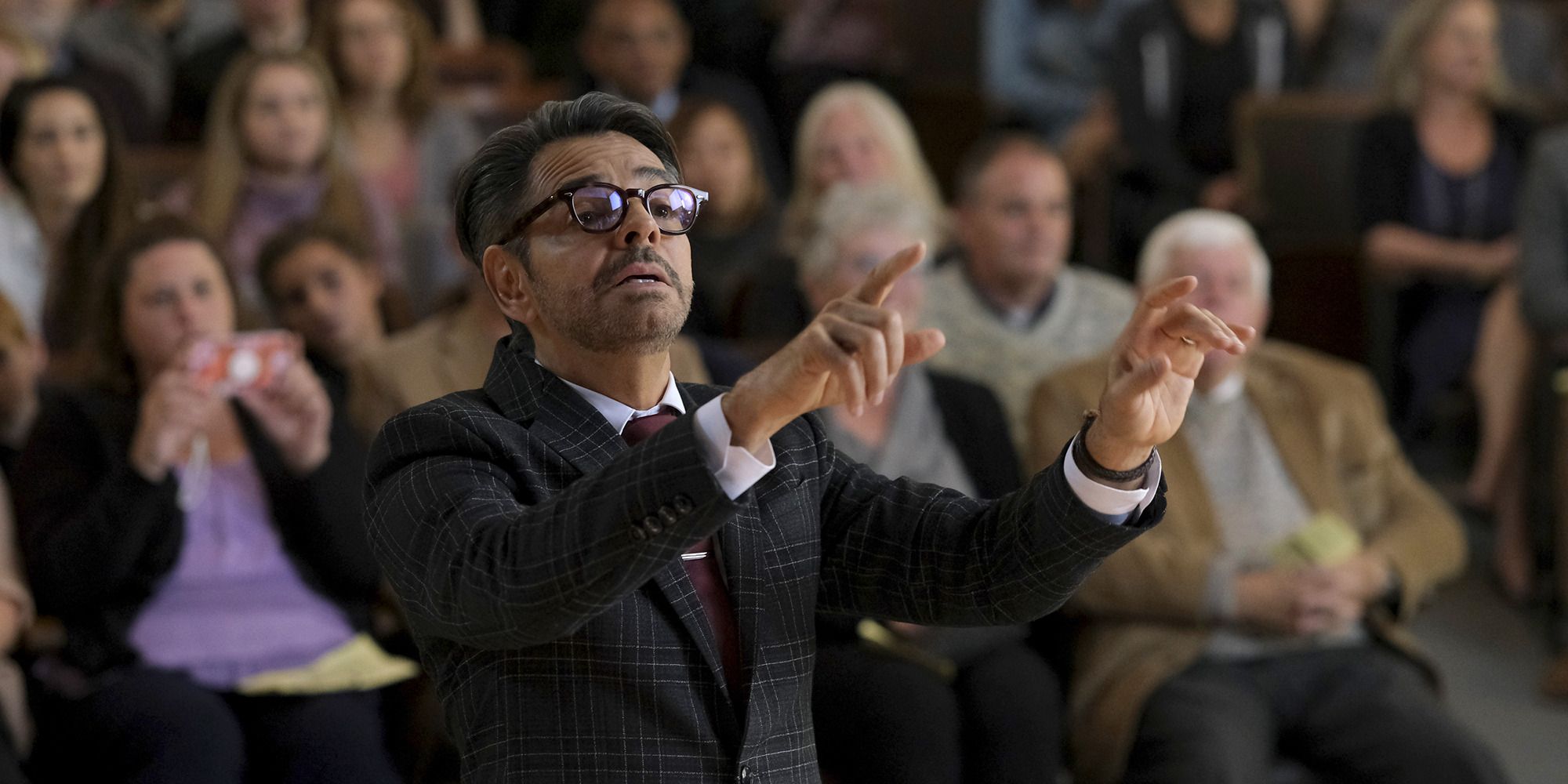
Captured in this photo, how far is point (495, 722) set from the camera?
1.47m

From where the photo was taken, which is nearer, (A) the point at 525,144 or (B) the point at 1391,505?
(A) the point at 525,144

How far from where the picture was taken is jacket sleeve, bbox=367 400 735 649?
4.16 ft

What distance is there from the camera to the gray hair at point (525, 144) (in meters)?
1.54

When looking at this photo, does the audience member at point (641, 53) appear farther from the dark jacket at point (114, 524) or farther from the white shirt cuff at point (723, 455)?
the white shirt cuff at point (723, 455)

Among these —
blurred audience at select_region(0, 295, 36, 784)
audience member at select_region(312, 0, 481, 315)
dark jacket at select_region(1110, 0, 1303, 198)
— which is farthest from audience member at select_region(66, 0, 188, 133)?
dark jacket at select_region(1110, 0, 1303, 198)

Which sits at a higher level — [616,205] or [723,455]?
[616,205]

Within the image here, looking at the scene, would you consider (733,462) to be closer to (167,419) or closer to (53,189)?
(167,419)

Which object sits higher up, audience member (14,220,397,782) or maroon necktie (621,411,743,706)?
maroon necktie (621,411,743,706)

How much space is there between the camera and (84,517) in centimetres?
254

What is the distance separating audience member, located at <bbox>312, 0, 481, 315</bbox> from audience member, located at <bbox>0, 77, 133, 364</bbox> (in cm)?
68

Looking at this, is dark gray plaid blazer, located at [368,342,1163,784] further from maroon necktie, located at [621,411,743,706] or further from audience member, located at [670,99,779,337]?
audience member, located at [670,99,779,337]

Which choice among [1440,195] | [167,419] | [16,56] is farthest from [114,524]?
[1440,195]

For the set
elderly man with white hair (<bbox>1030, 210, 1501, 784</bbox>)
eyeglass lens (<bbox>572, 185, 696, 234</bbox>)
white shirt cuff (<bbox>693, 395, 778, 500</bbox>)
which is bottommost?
elderly man with white hair (<bbox>1030, 210, 1501, 784</bbox>)

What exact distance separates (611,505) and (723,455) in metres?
0.09
